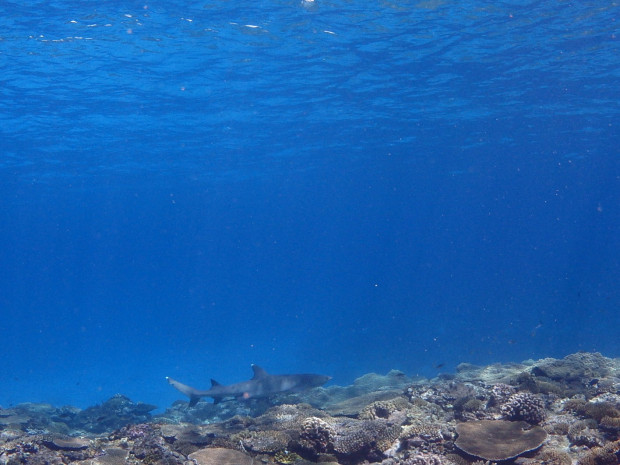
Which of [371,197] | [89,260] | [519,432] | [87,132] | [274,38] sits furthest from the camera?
[89,260]

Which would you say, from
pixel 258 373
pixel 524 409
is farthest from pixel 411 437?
pixel 258 373

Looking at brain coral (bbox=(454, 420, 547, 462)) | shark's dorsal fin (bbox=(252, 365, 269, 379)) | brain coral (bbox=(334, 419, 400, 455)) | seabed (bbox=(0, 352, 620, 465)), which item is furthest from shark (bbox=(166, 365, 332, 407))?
brain coral (bbox=(454, 420, 547, 462))

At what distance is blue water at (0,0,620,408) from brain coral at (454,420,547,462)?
1580 centimetres

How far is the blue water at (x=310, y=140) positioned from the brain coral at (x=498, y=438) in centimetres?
1580

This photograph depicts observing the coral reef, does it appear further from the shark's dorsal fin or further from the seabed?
the shark's dorsal fin

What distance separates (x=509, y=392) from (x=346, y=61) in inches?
779

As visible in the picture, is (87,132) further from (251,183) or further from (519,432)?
(519,432)

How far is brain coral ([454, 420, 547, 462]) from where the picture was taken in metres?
5.69

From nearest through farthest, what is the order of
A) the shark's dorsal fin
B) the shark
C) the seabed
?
1. the seabed
2. the shark
3. the shark's dorsal fin

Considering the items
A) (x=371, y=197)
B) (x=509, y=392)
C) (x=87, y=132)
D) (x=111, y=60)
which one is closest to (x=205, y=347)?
(x=371, y=197)

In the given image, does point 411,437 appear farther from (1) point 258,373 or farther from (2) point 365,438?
(1) point 258,373

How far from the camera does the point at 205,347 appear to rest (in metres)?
70.6

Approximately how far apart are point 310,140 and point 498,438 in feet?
117

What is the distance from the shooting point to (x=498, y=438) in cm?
615
